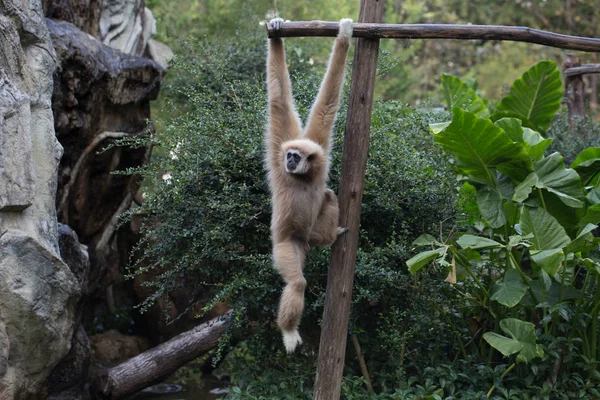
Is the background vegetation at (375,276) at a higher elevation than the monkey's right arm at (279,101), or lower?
lower

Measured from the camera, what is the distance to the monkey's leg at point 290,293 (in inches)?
178

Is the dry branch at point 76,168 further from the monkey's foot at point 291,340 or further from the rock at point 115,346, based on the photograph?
the monkey's foot at point 291,340

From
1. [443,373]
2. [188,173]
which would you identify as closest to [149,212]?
[188,173]

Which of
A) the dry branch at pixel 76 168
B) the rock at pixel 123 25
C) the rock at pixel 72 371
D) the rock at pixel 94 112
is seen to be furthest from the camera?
the rock at pixel 123 25

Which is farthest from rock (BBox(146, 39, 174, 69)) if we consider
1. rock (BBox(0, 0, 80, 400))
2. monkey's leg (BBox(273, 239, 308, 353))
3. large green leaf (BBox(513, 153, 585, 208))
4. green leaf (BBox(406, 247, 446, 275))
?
green leaf (BBox(406, 247, 446, 275))

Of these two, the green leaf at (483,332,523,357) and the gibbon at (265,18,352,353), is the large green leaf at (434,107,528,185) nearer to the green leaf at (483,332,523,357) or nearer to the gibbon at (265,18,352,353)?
the gibbon at (265,18,352,353)

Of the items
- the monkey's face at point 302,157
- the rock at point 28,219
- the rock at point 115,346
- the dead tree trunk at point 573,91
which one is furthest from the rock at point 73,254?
the dead tree trunk at point 573,91

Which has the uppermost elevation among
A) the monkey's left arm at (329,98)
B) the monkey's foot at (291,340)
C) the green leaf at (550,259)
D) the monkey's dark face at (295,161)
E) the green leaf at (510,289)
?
the monkey's left arm at (329,98)

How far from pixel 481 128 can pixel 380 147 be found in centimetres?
89

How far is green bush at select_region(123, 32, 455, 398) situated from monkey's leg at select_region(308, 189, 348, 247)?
25.6 inches

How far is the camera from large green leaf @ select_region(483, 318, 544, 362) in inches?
204

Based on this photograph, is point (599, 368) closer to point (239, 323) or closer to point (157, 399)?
point (239, 323)

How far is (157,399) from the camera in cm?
738

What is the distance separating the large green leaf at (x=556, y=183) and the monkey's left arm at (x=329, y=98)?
6.02ft
